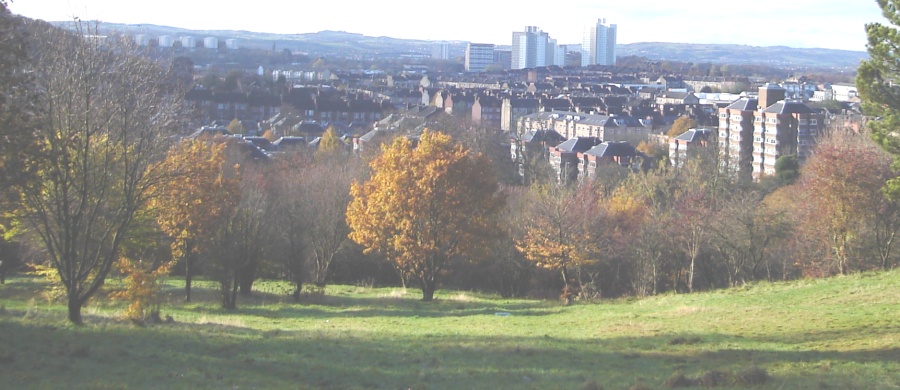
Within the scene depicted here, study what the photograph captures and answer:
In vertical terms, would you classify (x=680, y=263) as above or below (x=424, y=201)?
below

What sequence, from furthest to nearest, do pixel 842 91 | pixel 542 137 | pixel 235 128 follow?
pixel 842 91, pixel 235 128, pixel 542 137

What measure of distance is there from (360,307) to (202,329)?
8423 millimetres

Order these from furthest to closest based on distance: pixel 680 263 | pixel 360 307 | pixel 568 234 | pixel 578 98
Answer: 1. pixel 578 98
2. pixel 680 263
3. pixel 568 234
4. pixel 360 307

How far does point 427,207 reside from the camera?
2855 centimetres

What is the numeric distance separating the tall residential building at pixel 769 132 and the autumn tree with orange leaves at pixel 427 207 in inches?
1636

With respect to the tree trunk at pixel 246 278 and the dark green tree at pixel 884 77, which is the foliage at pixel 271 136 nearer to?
the tree trunk at pixel 246 278

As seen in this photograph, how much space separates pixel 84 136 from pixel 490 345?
29.3ft

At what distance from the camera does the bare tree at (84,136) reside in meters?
16.5

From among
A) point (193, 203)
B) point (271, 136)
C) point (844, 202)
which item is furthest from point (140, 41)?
point (844, 202)

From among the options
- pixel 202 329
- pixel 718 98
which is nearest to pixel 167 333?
pixel 202 329

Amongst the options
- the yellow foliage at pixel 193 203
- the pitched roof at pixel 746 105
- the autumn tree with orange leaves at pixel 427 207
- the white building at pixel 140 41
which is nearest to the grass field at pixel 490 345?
the yellow foliage at pixel 193 203

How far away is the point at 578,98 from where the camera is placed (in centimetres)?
11850

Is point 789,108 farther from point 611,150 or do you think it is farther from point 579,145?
point 579,145

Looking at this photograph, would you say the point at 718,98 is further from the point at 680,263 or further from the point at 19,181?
the point at 19,181
